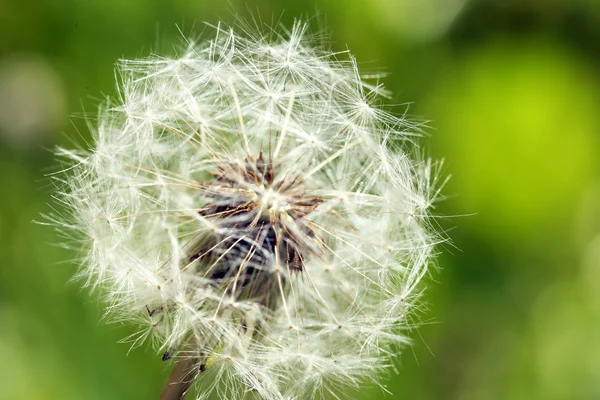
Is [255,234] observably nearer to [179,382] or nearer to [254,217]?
[254,217]

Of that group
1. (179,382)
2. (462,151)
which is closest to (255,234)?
(179,382)

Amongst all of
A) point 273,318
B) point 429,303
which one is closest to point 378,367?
point 273,318

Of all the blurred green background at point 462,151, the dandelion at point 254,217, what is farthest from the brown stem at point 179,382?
the blurred green background at point 462,151

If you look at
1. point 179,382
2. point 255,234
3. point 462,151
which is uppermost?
point 462,151

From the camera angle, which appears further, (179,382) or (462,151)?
(462,151)

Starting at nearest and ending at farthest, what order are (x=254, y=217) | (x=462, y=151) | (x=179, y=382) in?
(x=179, y=382) → (x=254, y=217) → (x=462, y=151)

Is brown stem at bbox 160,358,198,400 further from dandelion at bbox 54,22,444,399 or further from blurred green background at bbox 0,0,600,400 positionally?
blurred green background at bbox 0,0,600,400

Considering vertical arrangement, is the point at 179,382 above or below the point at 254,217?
below
